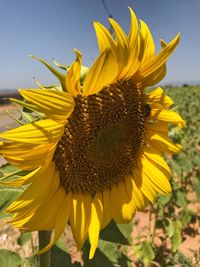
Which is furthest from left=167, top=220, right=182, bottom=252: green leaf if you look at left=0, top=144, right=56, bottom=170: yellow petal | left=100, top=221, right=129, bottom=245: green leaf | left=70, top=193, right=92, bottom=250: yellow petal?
left=0, top=144, right=56, bottom=170: yellow petal

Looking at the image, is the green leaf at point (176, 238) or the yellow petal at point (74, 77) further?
the green leaf at point (176, 238)

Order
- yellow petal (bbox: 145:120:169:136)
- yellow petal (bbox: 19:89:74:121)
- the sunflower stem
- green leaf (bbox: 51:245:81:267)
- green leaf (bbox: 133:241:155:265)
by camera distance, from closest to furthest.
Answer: yellow petal (bbox: 19:89:74:121)
the sunflower stem
yellow petal (bbox: 145:120:169:136)
green leaf (bbox: 51:245:81:267)
green leaf (bbox: 133:241:155:265)

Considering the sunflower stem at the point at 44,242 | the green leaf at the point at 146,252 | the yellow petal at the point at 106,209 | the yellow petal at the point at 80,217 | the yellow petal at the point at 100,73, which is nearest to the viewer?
the yellow petal at the point at 100,73

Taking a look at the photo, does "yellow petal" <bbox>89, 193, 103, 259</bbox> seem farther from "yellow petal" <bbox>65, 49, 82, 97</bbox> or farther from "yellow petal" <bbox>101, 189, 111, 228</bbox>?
"yellow petal" <bbox>65, 49, 82, 97</bbox>

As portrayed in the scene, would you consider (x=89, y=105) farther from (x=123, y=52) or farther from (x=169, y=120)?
(x=169, y=120)

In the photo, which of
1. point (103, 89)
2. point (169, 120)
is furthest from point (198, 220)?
point (103, 89)

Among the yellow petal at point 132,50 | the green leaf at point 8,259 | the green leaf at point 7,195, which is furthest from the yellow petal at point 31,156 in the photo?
the green leaf at point 8,259

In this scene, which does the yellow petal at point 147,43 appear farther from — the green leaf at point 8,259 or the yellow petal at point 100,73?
the green leaf at point 8,259

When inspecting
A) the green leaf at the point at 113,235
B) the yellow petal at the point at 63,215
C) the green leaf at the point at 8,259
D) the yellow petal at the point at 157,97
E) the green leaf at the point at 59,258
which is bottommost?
the green leaf at the point at 59,258
